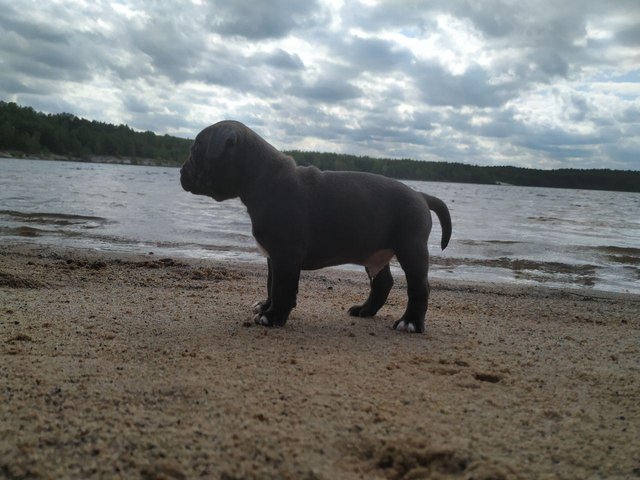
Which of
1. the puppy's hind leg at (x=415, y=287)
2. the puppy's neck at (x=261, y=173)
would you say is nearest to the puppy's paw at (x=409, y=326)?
the puppy's hind leg at (x=415, y=287)

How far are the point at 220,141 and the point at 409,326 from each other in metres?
2.64

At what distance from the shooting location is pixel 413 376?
3719mm

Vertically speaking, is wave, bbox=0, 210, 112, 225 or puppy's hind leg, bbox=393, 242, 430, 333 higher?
puppy's hind leg, bbox=393, 242, 430, 333

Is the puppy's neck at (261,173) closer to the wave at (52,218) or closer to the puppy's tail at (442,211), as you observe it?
the puppy's tail at (442,211)

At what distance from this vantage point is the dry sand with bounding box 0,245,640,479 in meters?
2.45

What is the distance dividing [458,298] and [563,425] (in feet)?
16.2

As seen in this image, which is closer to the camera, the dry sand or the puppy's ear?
the dry sand

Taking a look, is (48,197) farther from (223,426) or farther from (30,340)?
(223,426)

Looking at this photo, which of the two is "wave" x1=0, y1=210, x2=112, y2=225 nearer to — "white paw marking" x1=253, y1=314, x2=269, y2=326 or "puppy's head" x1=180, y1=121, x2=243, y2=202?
"puppy's head" x1=180, y1=121, x2=243, y2=202

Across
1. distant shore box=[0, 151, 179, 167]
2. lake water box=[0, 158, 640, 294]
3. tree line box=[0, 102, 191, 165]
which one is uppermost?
tree line box=[0, 102, 191, 165]

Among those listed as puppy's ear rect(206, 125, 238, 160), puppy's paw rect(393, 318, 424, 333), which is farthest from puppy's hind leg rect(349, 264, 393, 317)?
puppy's ear rect(206, 125, 238, 160)

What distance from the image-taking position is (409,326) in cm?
528

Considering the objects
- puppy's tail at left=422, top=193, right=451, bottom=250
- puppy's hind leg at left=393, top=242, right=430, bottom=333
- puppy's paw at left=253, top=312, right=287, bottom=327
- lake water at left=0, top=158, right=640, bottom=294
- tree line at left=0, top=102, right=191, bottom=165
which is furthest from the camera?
tree line at left=0, top=102, right=191, bottom=165

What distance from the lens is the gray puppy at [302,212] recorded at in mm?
5070
